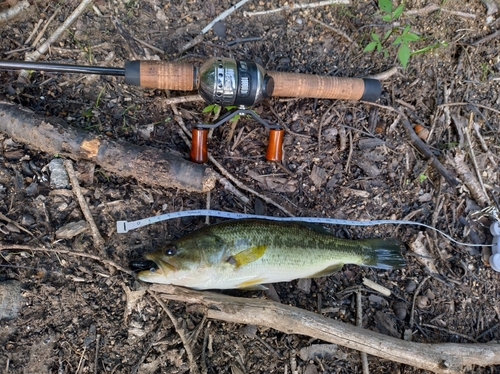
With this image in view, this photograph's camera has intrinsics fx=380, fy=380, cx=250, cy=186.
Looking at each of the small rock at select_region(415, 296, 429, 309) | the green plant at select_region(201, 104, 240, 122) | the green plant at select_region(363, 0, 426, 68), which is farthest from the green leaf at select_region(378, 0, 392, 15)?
the small rock at select_region(415, 296, 429, 309)

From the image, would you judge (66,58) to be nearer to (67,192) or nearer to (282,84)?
(67,192)

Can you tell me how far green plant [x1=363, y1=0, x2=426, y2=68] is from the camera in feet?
13.5

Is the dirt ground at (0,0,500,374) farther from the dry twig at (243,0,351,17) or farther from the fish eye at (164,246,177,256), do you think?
the fish eye at (164,246,177,256)

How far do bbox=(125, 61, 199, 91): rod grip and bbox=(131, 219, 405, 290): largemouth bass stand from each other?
139cm

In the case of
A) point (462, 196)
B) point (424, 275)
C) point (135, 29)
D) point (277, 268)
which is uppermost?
point (135, 29)

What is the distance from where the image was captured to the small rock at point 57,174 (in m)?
3.72

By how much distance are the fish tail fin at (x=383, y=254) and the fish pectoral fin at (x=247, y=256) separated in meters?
1.16

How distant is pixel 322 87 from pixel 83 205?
267 cm

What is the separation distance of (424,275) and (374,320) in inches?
32.1

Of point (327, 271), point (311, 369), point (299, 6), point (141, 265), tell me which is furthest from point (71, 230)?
point (299, 6)

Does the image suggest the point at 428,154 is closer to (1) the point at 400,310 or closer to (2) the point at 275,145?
(1) the point at 400,310

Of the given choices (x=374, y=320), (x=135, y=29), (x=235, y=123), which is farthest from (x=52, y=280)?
(x=374, y=320)

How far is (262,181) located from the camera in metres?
4.21

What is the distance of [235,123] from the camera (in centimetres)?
418
